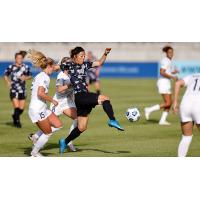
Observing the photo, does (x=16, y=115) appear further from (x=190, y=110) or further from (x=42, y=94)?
(x=190, y=110)

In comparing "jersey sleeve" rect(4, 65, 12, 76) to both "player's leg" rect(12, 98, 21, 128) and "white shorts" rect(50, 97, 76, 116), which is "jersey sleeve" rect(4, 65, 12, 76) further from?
"white shorts" rect(50, 97, 76, 116)

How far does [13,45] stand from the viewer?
168 ft

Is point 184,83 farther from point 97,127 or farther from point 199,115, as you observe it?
point 97,127

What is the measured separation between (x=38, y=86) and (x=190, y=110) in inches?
120

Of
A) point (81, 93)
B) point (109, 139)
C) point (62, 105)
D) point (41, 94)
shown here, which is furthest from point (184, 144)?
point (109, 139)

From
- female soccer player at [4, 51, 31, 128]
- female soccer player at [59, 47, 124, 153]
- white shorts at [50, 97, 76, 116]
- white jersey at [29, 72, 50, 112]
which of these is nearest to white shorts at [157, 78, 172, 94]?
female soccer player at [4, 51, 31, 128]

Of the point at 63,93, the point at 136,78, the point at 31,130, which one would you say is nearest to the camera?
the point at 63,93

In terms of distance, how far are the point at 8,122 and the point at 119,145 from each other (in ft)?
20.0

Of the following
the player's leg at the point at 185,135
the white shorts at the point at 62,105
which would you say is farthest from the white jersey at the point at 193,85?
the white shorts at the point at 62,105

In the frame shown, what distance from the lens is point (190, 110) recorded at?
11.4 meters

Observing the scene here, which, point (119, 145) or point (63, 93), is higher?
point (63, 93)

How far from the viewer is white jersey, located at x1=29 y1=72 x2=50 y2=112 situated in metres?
12.9

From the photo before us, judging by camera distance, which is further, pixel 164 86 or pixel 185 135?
pixel 164 86

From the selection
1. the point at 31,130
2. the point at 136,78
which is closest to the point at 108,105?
the point at 31,130
